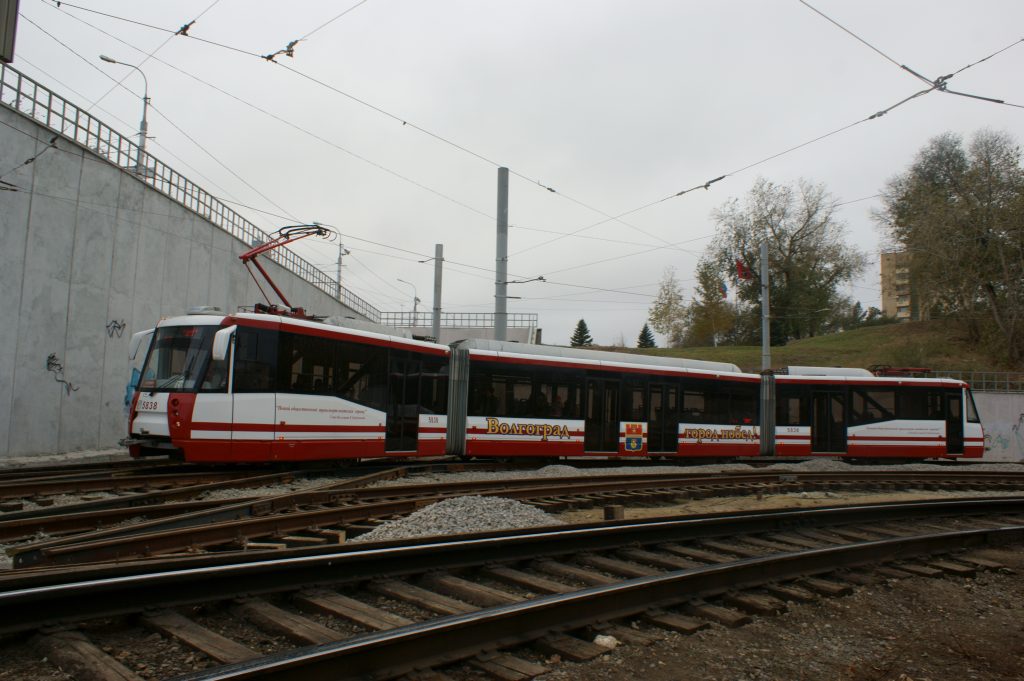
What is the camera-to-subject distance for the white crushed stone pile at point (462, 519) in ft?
24.4

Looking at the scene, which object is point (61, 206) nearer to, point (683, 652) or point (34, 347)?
point (34, 347)

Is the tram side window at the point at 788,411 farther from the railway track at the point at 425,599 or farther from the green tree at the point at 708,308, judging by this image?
the green tree at the point at 708,308

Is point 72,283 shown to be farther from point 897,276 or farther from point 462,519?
point 897,276

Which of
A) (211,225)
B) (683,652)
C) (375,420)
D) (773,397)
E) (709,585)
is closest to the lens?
(683,652)

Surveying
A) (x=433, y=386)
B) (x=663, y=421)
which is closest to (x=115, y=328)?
(x=433, y=386)

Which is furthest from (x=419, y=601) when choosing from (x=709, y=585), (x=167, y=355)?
(x=167, y=355)

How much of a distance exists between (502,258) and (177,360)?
11.1 metres

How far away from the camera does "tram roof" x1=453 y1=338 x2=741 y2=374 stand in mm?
16141

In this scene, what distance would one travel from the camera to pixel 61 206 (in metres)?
16.8

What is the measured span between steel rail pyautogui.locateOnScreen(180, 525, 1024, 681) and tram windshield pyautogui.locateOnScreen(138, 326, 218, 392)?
28.7ft

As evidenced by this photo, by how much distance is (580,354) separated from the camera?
17500mm

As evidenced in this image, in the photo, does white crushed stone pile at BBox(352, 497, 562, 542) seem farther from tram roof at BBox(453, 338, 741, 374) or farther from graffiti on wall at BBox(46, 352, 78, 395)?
graffiti on wall at BBox(46, 352, 78, 395)

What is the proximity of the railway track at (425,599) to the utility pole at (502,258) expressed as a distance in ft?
46.0

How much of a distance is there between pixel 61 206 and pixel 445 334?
4230 cm
